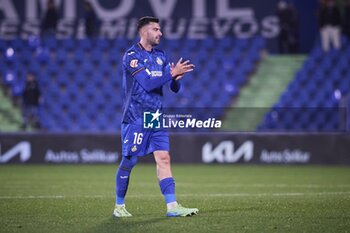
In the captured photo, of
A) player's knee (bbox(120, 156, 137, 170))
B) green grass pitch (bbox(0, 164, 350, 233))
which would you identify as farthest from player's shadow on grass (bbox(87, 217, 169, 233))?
player's knee (bbox(120, 156, 137, 170))

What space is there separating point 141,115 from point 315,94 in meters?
12.9

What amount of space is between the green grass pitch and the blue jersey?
1144mm

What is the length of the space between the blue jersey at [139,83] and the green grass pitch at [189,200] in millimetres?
1144

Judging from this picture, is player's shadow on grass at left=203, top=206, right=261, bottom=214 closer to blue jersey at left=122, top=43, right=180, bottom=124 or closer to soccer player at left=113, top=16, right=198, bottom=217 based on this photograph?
soccer player at left=113, top=16, right=198, bottom=217

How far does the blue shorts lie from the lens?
331 inches

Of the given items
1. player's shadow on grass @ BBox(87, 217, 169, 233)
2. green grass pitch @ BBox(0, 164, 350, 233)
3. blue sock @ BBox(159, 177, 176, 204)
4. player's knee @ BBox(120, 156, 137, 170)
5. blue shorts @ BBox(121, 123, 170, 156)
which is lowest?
green grass pitch @ BBox(0, 164, 350, 233)

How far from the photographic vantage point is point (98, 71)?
20.8m

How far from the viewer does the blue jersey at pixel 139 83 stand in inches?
327

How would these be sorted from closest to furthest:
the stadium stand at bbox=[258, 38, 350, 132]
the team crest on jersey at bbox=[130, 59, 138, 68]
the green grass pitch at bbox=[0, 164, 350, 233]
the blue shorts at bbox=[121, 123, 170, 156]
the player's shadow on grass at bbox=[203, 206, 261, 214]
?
the green grass pitch at bbox=[0, 164, 350, 233]
the team crest on jersey at bbox=[130, 59, 138, 68]
the blue shorts at bbox=[121, 123, 170, 156]
the player's shadow on grass at bbox=[203, 206, 261, 214]
the stadium stand at bbox=[258, 38, 350, 132]

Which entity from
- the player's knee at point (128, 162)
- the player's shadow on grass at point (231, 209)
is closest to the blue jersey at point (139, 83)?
the player's knee at point (128, 162)

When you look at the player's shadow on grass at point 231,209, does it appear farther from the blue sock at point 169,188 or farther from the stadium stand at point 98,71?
the stadium stand at point 98,71

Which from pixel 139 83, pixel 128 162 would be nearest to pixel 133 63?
pixel 139 83

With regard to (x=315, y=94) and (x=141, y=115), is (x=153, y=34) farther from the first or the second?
(x=315, y=94)

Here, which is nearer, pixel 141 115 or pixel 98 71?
pixel 141 115
